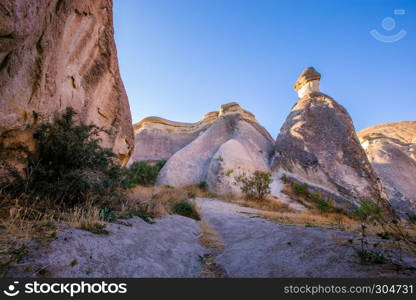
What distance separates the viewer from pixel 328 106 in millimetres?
19969

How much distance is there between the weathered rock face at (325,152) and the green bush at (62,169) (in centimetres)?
1482

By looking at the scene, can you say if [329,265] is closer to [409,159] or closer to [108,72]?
[108,72]

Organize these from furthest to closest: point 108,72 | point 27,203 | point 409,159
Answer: point 409,159, point 108,72, point 27,203

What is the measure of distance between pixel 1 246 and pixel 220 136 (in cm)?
2148

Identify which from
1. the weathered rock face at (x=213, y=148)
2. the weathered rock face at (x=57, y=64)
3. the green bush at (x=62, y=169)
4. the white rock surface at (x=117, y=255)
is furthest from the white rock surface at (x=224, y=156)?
the white rock surface at (x=117, y=255)

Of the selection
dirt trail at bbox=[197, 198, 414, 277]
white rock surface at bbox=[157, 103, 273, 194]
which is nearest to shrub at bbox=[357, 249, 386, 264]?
dirt trail at bbox=[197, 198, 414, 277]

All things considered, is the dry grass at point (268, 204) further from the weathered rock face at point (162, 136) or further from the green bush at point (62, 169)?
the weathered rock face at point (162, 136)

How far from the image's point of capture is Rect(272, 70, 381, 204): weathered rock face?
50.9 feet

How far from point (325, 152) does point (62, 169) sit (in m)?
18.2

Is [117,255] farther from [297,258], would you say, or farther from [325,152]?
[325,152]

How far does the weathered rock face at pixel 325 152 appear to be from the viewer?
50.9 feet

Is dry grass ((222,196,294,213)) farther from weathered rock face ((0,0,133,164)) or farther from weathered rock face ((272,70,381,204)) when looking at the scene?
weathered rock face ((0,0,133,164))

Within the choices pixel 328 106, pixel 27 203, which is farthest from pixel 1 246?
pixel 328 106

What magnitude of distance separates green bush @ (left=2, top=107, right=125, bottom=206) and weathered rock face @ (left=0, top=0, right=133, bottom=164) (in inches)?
15.0
